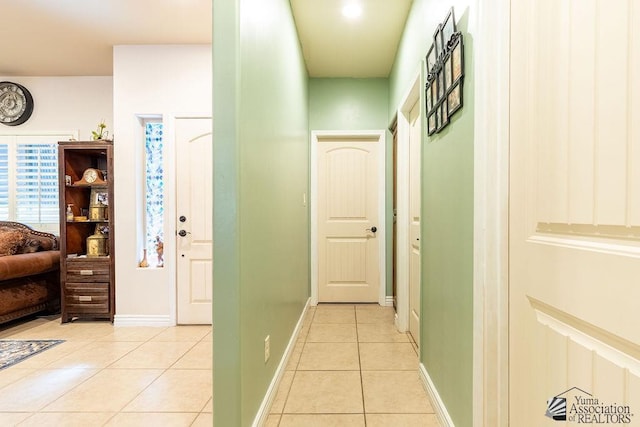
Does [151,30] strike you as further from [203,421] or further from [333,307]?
[333,307]

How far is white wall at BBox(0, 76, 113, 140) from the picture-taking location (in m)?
3.98

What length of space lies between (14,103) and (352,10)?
4285 mm

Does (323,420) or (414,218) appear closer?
(323,420)

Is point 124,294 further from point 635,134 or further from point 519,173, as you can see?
point 635,134

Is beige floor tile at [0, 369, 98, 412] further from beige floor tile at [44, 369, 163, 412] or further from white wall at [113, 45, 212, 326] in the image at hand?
white wall at [113, 45, 212, 326]

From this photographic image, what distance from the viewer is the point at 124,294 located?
10.7ft

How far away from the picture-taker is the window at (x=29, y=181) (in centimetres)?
402

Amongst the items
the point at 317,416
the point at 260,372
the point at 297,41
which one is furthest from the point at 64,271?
the point at 297,41

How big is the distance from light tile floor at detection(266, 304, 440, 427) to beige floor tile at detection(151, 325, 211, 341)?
969 millimetres

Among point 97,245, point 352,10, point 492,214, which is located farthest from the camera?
point 97,245

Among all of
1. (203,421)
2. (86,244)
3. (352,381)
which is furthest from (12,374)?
(352,381)

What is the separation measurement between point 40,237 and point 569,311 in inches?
190

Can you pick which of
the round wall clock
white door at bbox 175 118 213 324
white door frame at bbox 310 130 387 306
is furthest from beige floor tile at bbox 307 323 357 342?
the round wall clock

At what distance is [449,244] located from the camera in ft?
5.16
